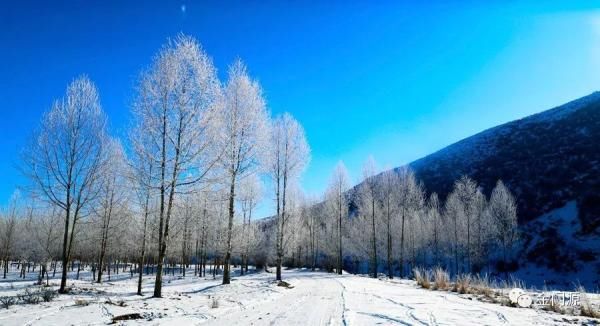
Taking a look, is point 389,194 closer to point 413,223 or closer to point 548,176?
point 413,223

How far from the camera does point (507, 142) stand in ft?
309

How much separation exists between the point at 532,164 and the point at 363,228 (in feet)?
140

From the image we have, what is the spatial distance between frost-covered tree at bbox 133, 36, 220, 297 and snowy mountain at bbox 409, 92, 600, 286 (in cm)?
4499

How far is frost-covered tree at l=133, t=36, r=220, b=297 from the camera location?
558 inches

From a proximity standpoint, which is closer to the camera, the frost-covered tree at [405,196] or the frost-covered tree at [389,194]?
the frost-covered tree at [389,194]

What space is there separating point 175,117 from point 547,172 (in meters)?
74.6

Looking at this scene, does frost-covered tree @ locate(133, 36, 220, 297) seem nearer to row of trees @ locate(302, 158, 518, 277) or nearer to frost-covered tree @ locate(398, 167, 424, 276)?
row of trees @ locate(302, 158, 518, 277)

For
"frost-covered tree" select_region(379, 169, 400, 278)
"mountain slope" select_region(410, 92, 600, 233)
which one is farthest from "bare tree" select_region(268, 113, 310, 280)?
"mountain slope" select_region(410, 92, 600, 233)

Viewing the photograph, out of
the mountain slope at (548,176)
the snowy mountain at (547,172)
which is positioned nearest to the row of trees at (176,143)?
the mountain slope at (548,176)

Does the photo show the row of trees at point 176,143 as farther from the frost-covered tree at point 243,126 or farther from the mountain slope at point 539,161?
the mountain slope at point 539,161

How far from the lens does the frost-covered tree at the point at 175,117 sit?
1418 cm

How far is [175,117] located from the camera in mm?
14430

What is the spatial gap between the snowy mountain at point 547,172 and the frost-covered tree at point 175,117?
44991 millimetres

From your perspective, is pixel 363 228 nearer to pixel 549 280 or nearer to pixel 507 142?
pixel 549 280
